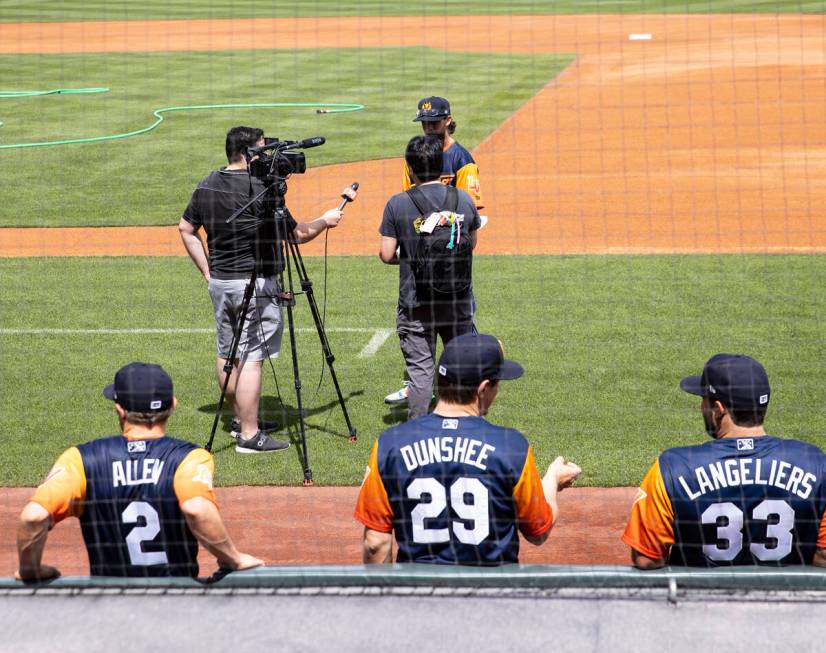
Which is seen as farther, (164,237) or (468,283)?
(164,237)

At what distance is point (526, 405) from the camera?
873 cm

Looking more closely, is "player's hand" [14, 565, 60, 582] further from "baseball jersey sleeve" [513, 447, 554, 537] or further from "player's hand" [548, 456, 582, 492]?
"player's hand" [548, 456, 582, 492]

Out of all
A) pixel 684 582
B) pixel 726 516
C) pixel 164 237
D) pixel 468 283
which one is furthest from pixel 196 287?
pixel 684 582

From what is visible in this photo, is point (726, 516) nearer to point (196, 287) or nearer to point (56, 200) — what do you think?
point (196, 287)

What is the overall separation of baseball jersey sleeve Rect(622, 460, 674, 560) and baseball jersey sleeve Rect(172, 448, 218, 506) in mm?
1548

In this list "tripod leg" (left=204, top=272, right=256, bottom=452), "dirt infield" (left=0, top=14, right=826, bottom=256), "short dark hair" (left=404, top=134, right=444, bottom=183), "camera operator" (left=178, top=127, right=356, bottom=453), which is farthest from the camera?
"dirt infield" (left=0, top=14, right=826, bottom=256)

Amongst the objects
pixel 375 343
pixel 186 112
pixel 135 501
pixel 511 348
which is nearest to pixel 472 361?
pixel 135 501

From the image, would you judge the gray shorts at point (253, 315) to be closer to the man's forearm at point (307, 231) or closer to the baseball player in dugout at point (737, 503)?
the man's forearm at point (307, 231)

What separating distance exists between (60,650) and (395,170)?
48.6 ft

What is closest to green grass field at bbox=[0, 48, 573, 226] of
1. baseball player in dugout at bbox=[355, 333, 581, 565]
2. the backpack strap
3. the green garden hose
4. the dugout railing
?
the green garden hose

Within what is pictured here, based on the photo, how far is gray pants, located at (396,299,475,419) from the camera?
283 inches

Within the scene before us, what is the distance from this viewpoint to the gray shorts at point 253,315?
7699 millimetres

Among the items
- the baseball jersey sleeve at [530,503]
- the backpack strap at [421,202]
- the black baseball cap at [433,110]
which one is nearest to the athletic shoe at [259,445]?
the backpack strap at [421,202]

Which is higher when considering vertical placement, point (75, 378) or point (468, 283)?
point (468, 283)
